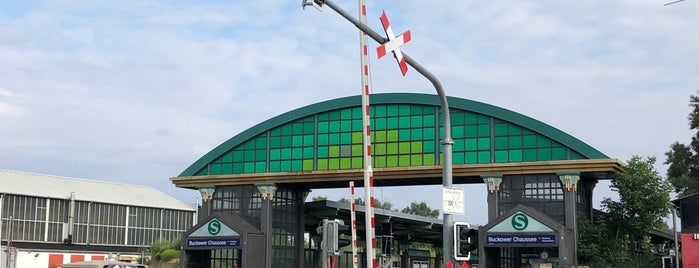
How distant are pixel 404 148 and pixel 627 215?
1108 centimetres

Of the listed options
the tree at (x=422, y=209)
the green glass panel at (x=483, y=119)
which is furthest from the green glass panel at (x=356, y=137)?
the tree at (x=422, y=209)

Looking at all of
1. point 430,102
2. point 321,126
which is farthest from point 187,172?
point 430,102

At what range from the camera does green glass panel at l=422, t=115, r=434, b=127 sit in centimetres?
4250

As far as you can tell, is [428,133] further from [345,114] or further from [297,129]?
[297,129]

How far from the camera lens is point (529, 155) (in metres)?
40.3

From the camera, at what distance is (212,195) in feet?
159

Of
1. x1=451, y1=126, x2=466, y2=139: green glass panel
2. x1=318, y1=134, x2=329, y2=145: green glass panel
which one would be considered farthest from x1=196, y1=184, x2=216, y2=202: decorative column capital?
x1=451, y1=126, x2=466, y2=139: green glass panel

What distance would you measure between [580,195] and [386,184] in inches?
447

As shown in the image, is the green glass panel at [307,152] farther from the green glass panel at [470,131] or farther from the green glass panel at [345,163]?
the green glass panel at [470,131]

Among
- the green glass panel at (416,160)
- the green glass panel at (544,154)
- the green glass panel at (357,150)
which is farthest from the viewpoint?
the green glass panel at (357,150)

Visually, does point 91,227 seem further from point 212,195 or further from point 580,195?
point 580,195

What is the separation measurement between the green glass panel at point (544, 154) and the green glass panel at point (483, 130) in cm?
267

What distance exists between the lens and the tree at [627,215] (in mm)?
38750

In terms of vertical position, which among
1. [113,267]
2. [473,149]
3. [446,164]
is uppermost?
[473,149]
